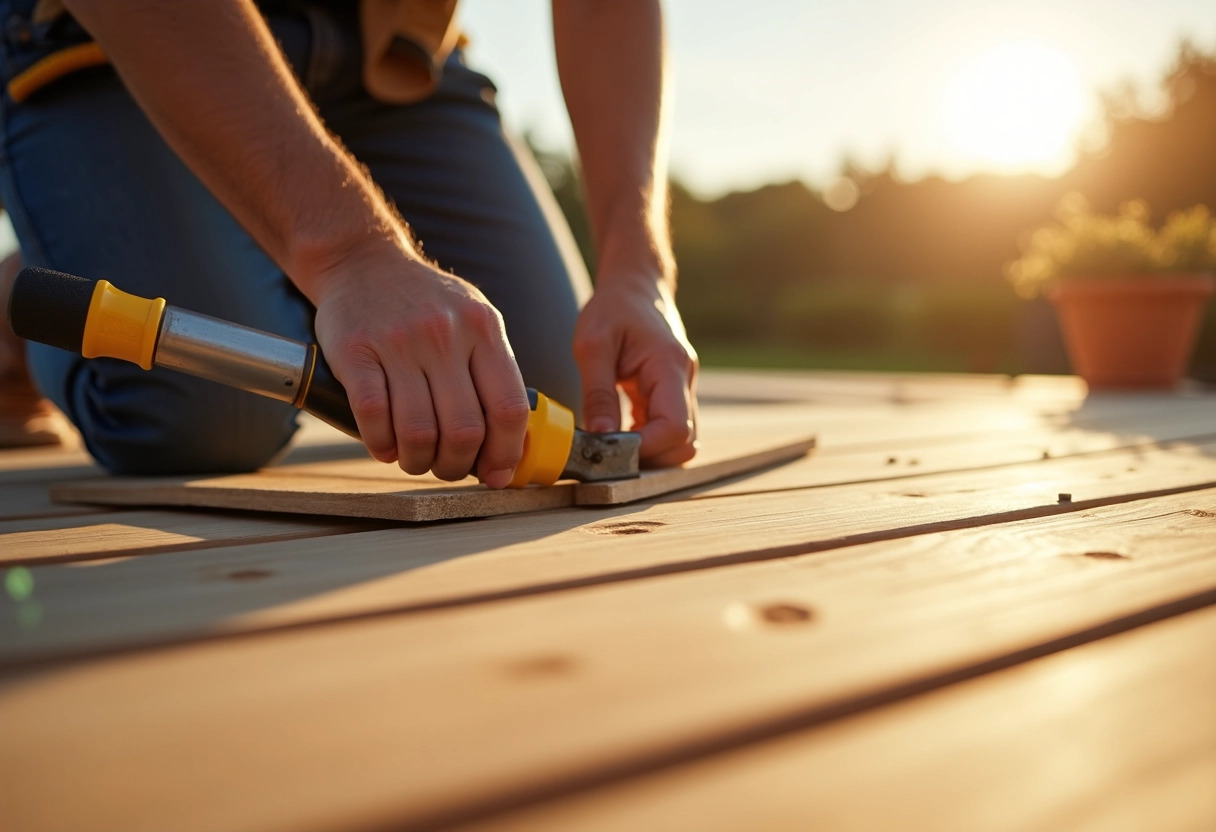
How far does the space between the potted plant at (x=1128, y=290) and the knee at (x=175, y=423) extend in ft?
12.0

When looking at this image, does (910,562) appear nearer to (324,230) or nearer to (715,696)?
(715,696)

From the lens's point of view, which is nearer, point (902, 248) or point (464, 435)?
point (464, 435)

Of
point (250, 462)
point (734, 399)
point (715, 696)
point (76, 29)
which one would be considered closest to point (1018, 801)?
point (715, 696)

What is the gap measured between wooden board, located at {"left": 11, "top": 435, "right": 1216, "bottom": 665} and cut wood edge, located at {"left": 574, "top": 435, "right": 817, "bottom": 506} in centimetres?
3

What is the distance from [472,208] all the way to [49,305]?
1184 millimetres

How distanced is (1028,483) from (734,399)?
268cm

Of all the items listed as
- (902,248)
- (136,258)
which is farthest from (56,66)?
(902,248)

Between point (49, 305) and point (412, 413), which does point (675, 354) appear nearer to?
point (412, 413)

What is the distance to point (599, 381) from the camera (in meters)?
1.39

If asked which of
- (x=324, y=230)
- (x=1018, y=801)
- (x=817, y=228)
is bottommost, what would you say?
(x=1018, y=801)

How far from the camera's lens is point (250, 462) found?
1636 mm

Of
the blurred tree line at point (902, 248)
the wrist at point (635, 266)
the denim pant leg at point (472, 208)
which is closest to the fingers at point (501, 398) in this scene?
the wrist at point (635, 266)

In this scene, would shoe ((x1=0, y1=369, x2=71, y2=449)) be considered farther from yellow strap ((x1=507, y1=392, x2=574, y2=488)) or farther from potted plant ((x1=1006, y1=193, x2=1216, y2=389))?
potted plant ((x1=1006, y1=193, x2=1216, y2=389))

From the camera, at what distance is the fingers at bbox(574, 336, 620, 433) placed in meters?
1.36
